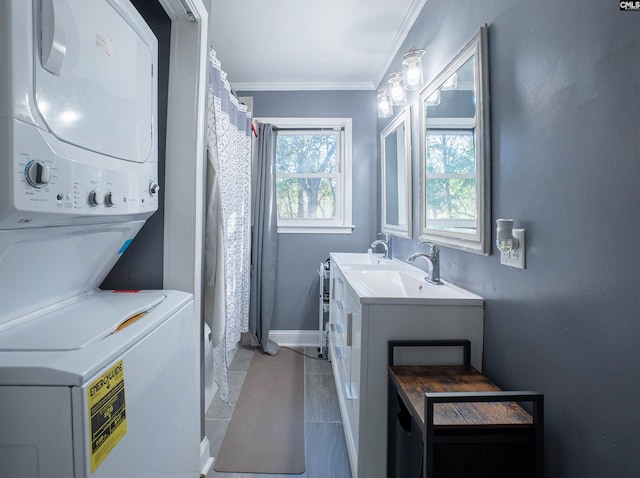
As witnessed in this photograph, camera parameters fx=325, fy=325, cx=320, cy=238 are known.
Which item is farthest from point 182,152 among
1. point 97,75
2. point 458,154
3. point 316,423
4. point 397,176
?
point 316,423

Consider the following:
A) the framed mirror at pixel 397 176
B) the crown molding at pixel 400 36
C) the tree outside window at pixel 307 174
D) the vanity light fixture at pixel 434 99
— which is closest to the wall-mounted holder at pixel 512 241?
the vanity light fixture at pixel 434 99

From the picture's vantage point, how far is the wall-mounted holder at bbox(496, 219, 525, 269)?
990 mm

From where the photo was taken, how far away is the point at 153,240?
1.32 meters

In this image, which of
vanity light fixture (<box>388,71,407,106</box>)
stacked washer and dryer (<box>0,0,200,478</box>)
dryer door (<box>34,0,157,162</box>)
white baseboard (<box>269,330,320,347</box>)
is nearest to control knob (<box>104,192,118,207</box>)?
stacked washer and dryer (<box>0,0,200,478</box>)

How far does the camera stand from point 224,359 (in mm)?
1749

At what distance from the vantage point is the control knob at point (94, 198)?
31.3 inches

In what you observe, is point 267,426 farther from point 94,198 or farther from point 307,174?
point 307,174

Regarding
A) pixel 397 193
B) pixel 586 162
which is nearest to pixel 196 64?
pixel 586 162

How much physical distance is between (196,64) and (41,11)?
697 mm

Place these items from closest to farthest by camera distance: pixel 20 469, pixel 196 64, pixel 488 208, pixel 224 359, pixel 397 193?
pixel 20 469, pixel 488 208, pixel 196 64, pixel 224 359, pixel 397 193

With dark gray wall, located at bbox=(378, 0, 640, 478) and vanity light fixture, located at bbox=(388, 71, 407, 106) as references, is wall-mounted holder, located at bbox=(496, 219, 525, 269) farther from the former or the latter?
vanity light fixture, located at bbox=(388, 71, 407, 106)

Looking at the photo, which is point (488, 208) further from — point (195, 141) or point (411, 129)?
point (195, 141)

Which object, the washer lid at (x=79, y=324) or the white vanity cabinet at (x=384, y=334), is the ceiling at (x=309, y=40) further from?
the washer lid at (x=79, y=324)

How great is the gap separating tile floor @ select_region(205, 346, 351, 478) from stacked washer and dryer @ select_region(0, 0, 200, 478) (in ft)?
2.27
